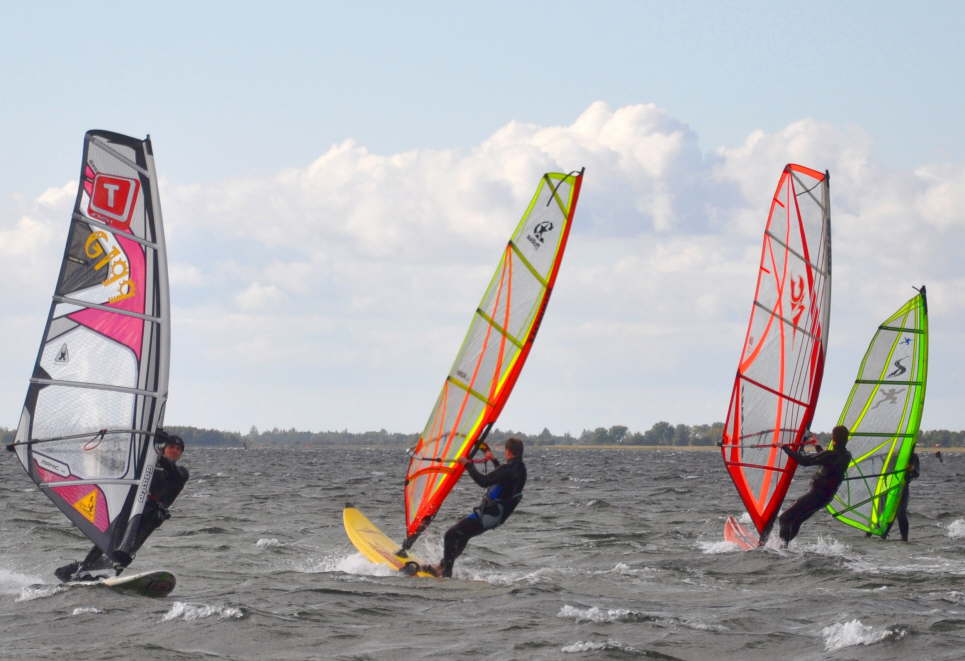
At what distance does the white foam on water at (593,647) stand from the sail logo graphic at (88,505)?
424cm

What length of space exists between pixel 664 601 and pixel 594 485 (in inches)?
921

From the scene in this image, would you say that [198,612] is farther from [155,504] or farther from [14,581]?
[14,581]

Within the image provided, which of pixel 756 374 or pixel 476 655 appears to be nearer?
pixel 476 655

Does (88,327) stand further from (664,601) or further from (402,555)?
(664,601)

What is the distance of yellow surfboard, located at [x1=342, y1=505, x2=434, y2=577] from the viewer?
40.1ft

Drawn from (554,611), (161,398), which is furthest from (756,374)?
(161,398)

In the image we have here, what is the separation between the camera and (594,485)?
3409cm

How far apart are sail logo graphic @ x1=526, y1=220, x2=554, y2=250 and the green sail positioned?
5.88 meters

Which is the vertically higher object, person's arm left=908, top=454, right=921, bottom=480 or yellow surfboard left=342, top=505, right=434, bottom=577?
person's arm left=908, top=454, right=921, bottom=480

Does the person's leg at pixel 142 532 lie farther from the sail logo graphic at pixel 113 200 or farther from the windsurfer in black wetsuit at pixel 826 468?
the windsurfer in black wetsuit at pixel 826 468

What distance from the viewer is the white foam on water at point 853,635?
8.74 meters

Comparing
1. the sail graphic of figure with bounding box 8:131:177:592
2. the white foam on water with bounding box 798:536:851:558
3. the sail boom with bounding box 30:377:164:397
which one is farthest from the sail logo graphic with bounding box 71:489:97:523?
the white foam on water with bounding box 798:536:851:558

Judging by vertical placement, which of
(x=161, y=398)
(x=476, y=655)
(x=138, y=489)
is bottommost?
(x=476, y=655)

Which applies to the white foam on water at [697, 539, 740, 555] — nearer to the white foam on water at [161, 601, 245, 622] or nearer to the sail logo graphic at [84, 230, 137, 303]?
the white foam on water at [161, 601, 245, 622]
